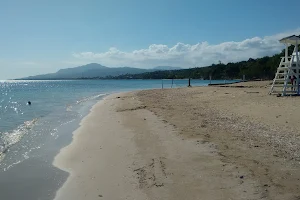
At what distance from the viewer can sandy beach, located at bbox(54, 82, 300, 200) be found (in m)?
6.13

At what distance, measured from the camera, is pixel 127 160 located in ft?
28.5

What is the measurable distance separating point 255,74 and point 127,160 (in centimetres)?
7557

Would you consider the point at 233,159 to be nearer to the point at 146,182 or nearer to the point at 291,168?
the point at 291,168

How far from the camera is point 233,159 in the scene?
770cm

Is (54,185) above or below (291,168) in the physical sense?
below

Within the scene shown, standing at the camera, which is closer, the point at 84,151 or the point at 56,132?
the point at 84,151

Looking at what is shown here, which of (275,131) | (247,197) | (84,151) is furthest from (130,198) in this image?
(275,131)

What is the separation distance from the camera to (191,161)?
26.1ft

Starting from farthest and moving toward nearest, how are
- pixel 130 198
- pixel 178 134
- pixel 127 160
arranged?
1. pixel 178 134
2. pixel 127 160
3. pixel 130 198

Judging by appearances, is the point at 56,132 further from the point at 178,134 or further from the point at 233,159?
the point at 233,159

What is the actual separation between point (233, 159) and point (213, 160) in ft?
1.62

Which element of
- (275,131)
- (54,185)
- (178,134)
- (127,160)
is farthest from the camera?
(178,134)

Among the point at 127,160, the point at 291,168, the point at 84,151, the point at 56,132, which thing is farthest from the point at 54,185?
the point at 56,132

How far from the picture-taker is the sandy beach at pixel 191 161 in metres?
6.13
